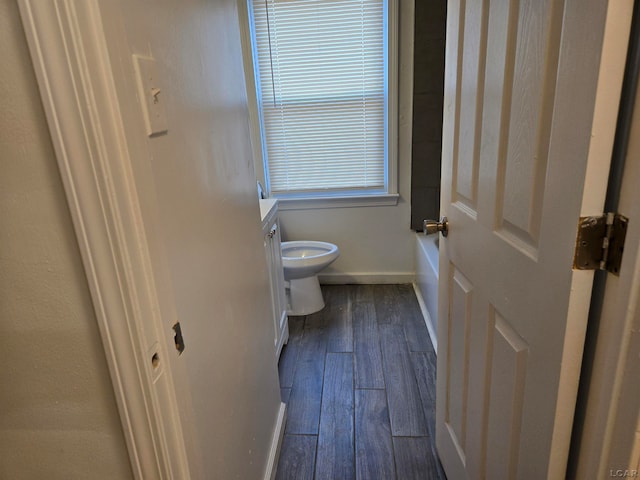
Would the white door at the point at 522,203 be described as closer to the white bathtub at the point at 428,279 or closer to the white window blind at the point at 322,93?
the white bathtub at the point at 428,279

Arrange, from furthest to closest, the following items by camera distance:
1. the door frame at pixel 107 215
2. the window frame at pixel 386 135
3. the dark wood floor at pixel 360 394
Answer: the window frame at pixel 386 135, the dark wood floor at pixel 360 394, the door frame at pixel 107 215

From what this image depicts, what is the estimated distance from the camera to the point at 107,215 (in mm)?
543

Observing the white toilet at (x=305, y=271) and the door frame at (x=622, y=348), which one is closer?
the door frame at (x=622, y=348)

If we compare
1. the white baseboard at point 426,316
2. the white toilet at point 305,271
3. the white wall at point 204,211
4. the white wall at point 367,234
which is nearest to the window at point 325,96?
the white wall at point 367,234

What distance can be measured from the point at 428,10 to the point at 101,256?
8.71 ft

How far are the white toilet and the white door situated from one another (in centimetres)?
134

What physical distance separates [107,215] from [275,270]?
1.61 meters

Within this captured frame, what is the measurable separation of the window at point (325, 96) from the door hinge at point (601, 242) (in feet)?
7.78

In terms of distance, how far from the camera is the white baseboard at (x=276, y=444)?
4.78ft

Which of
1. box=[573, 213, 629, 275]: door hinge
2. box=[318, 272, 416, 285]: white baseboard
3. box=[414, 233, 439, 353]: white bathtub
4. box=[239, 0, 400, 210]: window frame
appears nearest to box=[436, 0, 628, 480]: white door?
box=[573, 213, 629, 275]: door hinge

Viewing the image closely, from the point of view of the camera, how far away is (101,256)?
56 centimetres

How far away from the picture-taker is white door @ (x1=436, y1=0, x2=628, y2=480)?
60 cm

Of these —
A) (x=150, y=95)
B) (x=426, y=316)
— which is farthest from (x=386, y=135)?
(x=150, y=95)

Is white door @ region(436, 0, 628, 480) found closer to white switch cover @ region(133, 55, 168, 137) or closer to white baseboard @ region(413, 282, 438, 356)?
white switch cover @ region(133, 55, 168, 137)
